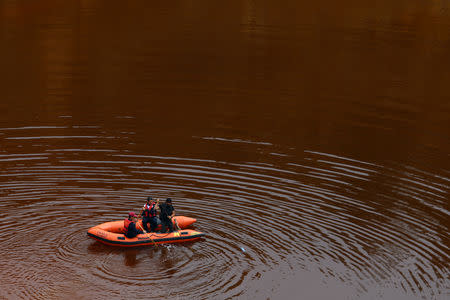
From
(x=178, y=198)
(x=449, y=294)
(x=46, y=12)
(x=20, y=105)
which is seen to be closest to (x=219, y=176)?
(x=178, y=198)

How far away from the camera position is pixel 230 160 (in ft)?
90.5

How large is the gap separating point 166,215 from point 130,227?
1.42 metres

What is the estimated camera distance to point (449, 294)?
18.8m

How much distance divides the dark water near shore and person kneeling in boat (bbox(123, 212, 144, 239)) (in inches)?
22.8

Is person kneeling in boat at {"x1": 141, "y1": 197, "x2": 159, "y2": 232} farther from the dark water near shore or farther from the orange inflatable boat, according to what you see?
the dark water near shore

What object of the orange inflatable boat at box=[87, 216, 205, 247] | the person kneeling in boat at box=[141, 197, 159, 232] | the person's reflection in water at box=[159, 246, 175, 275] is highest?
the person kneeling in boat at box=[141, 197, 159, 232]

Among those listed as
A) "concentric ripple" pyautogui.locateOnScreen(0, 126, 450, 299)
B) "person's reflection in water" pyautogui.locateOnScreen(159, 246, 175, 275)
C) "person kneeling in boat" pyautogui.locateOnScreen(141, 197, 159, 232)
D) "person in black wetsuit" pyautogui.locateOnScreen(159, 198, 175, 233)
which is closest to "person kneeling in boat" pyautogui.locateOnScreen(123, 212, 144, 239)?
"person kneeling in boat" pyautogui.locateOnScreen(141, 197, 159, 232)

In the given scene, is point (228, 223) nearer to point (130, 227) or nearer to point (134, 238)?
point (134, 238)

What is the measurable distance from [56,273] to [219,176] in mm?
8742

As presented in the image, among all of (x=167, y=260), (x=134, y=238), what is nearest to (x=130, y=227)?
(x=134, y=238)

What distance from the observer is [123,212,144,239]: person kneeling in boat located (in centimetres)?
2069

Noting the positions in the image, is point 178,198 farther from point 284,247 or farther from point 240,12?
point 240,12

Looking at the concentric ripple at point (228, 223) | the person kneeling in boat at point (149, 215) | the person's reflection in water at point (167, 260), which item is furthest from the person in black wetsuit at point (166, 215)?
the concentric ripple at point (228, 223)

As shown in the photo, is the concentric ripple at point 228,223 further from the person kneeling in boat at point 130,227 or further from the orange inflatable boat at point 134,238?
the person kneeling in boat at point 130,227
